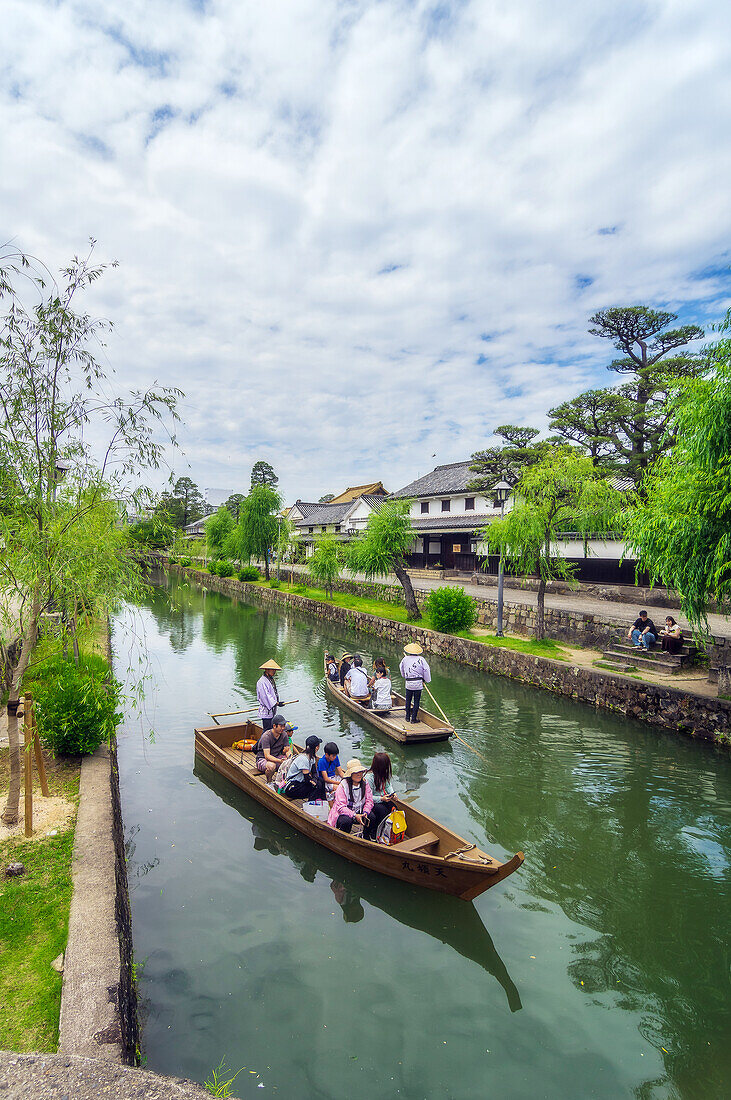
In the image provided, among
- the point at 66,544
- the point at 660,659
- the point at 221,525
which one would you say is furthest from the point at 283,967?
the point at 221,525

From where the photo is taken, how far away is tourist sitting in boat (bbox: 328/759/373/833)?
267 inches

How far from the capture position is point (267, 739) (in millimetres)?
8742

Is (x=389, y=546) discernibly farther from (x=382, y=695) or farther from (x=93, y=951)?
(x=93, y=951)

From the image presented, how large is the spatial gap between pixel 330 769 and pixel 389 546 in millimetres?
14803

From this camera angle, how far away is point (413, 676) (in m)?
11.0

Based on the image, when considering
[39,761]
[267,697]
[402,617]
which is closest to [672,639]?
[267,697]

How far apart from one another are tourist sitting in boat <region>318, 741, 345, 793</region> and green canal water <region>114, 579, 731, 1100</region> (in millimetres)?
815

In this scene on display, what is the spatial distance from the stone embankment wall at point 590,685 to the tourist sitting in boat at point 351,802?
7.89 metres

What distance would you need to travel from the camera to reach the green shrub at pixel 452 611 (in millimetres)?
19688

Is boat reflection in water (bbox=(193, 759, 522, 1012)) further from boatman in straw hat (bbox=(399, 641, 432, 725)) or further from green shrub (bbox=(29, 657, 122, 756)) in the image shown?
boatman in straw hat (bbox=(399, 641, 432, 725))

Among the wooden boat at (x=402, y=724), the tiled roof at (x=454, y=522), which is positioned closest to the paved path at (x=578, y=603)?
the tiled roof at (x=454, y=522)

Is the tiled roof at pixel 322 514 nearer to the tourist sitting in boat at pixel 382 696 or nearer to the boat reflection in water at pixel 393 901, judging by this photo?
the tourist sitting in boat at pixel 382 696

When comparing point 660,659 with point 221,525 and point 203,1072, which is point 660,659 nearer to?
point 203,1072

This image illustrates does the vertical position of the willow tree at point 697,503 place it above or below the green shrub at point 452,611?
above
